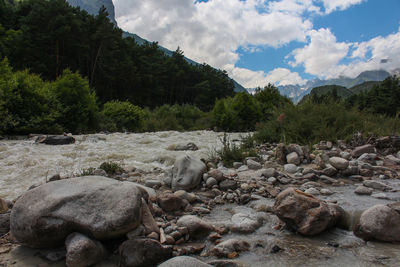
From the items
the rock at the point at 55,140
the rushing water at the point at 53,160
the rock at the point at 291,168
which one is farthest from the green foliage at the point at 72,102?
the rock at the point at 291,168

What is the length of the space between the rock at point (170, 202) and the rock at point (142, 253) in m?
0.90

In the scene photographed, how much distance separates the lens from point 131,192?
2.22m

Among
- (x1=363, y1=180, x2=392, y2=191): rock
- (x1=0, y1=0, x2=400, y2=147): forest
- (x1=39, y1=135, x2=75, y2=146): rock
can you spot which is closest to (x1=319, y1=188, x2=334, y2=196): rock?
(x1=363, y1=180, x2=392, y2=191): rock

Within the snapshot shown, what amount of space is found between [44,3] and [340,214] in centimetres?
2935

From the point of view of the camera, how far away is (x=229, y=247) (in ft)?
6.73

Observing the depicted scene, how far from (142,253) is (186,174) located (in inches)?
74.9

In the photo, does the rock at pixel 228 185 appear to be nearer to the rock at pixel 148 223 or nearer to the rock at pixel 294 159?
the rock at pixel 148 223

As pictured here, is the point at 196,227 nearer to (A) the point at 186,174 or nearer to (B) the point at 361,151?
(A) the point at 186,174

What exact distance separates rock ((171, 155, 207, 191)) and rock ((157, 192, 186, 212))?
2.27 feet

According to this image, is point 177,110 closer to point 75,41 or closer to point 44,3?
point 75,41

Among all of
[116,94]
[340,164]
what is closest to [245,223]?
[340,164]

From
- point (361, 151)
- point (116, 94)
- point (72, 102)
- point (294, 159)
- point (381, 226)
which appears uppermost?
point (116, 94)

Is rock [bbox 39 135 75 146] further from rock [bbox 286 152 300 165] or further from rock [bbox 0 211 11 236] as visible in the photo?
rock [bbox 286 152 300 165]

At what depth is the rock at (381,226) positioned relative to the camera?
2088 mm
